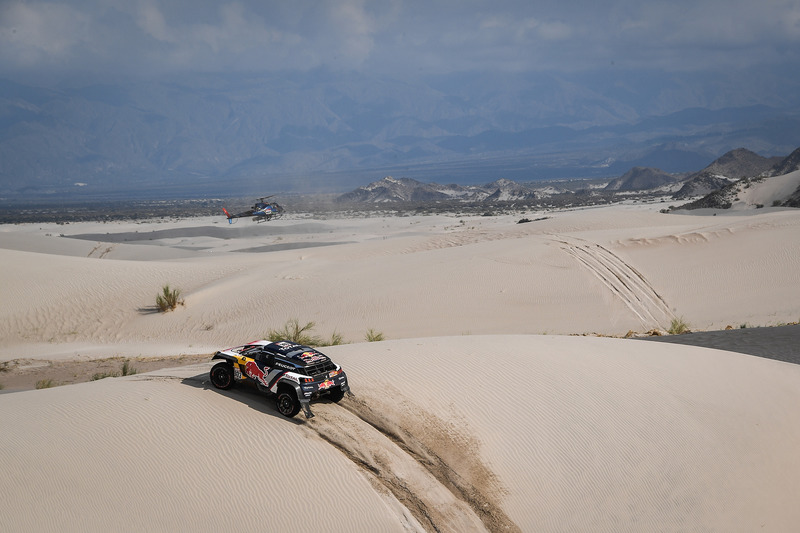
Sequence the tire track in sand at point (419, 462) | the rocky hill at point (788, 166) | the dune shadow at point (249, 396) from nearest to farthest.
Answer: the tire track in sand at point (419, 462), the dune shadow at point (249, 396), the rocky hill at point (788, 166)

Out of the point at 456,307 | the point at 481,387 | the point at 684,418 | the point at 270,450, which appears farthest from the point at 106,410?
the point at 456,307

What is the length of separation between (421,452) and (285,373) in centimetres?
177

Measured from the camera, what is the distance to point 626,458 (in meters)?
8.19

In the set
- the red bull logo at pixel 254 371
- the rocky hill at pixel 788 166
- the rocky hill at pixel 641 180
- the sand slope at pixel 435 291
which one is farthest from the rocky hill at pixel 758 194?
the rocky hill at pixel 641 180

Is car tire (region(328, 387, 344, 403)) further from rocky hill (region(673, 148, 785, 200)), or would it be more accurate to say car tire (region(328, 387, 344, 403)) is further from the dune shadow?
rocky hill (region(673, 148, 785, 200))

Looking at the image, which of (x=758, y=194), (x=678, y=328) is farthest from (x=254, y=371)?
(x=758, y=194)

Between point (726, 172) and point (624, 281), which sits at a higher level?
point (726, 172)

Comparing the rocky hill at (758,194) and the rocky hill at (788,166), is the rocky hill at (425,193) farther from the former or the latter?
the rocky hill at (758,194)

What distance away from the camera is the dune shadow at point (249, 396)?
25.8 ft

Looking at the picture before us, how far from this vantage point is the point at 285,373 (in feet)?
25.4

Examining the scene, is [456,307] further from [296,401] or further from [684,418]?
[296,401]

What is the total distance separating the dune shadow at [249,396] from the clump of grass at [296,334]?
18.6ft

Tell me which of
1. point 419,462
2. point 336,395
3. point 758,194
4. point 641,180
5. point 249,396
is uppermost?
point 336,395

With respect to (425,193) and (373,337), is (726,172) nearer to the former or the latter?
(425,193)
